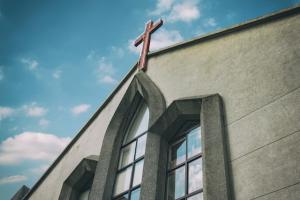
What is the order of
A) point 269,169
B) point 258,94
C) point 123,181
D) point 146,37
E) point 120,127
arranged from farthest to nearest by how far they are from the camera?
A: point 146,37
point 120,127
point 123,181
point 258,94
point 269,169

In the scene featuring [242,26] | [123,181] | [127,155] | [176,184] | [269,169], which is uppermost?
[242,26]

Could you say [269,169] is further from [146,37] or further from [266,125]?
[146,37]

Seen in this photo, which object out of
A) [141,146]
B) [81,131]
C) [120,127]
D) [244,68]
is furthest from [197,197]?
[81,131]

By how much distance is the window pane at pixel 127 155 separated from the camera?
6520mm

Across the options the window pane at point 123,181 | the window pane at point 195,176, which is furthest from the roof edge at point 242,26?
the window pane at point 123,181

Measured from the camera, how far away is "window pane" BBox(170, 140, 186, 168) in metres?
5.27

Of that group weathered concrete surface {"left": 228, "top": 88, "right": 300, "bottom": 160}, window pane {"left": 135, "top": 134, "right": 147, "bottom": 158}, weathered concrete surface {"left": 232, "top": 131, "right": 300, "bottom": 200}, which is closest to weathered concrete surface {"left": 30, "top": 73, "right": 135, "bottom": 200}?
window pane {"left": 135, "top": 134, "right": 147, "bottom": 158}

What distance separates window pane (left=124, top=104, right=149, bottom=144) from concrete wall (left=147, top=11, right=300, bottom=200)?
3.16ft

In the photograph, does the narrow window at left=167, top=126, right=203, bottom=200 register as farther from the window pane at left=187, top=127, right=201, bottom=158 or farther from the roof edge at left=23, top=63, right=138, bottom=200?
the roof edge at left=23, top=63, right=138, bottom=200

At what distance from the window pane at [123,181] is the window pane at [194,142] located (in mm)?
1432

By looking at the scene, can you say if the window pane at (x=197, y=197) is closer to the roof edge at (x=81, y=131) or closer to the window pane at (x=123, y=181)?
the window pane at (x=123, y=181)

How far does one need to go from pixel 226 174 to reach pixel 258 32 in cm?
232

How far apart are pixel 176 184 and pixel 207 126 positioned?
101cm

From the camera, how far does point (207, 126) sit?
463 centimetres
